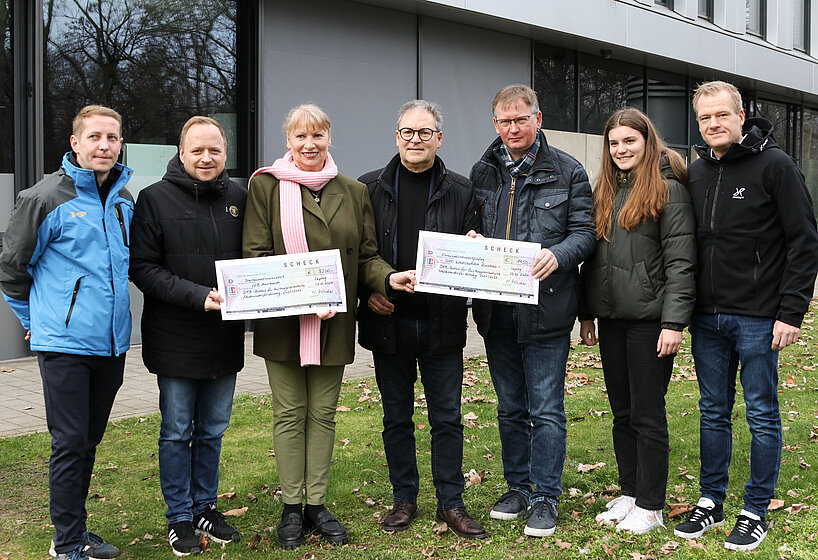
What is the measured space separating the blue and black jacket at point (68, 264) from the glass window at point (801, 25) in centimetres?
2473

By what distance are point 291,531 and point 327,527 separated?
0.65ft

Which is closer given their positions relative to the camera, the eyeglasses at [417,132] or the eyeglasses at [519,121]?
the eyeglasses at [417,132]

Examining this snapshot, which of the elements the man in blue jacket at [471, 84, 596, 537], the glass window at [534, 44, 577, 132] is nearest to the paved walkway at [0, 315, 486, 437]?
the man in blue jacket at [471, 84, 596, 537]

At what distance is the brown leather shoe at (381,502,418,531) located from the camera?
4.77 metres

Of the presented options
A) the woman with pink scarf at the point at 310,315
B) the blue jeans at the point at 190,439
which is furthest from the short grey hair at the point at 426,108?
the blue jeans at the point at 190,439

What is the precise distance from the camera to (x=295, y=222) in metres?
4.45

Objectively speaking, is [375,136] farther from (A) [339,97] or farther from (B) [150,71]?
(B) [150,71]

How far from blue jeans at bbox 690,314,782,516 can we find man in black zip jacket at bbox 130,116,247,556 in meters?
2.63

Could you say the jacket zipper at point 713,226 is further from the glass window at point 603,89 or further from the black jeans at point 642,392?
the glass window at point 603,89

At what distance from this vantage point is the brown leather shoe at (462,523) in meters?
4.64

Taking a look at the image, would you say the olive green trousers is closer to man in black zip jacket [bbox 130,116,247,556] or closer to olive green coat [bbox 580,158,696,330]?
man in black zip jacket [bbox 130,116,247,556]

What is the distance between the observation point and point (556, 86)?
16.9m

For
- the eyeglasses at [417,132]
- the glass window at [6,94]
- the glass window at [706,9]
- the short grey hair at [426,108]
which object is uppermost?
the glass window at [706,9]

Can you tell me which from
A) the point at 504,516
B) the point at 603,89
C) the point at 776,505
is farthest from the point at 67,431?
the point at 603,89
